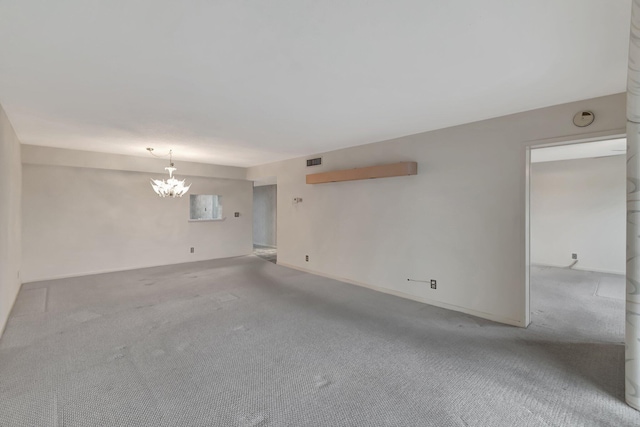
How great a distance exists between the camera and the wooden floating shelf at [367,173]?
395cm

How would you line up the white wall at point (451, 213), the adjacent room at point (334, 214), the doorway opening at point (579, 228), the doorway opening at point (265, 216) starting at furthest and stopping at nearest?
1. the doorway opening at point (265, 216)
2. the doorway opening at point (579, 228)
3. the white wall at point (451, 213)
4. the adjacent room at point (334, 214)

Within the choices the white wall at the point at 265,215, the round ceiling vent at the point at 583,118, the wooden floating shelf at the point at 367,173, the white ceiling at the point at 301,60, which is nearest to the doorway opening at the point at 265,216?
the white wall at the point at 265,215

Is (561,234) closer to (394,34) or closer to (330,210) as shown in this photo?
(330,210)

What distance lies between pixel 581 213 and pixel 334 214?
5.56 metres

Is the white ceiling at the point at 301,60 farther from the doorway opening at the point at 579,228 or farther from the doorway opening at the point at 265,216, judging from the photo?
the doorway opening at the point at 265,216

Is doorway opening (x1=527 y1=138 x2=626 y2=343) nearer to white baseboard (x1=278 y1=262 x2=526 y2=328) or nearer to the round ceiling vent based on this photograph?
white baseboard (x1=278 y1=262 x2=526 y2=328)

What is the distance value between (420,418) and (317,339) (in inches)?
50.2

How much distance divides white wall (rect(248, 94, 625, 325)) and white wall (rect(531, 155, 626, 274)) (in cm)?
447

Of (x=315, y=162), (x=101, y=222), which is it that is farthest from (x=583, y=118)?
(x=101, y=222)

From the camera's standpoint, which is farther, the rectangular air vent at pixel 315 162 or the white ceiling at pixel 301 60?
the rectangular air vent at pixel 315 162

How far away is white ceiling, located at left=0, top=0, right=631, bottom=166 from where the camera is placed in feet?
4.90

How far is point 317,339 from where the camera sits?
112 inches

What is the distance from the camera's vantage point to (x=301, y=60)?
1.98 m

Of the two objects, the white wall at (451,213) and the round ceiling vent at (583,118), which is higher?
the round ceiling vent at (583,118)
